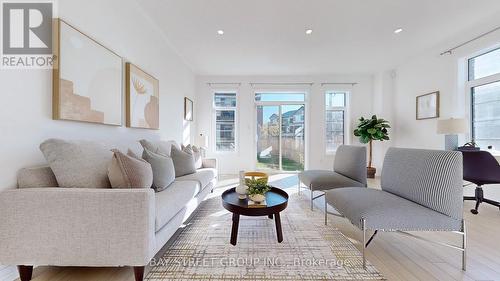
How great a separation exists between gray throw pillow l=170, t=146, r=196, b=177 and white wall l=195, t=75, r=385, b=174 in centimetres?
252

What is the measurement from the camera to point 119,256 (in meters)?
1.25

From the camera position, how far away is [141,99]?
2660mm

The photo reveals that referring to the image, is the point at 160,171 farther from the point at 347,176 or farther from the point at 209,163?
the point at 347,176

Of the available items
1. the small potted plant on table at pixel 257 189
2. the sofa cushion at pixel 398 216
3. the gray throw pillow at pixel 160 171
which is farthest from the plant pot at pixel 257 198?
the gray throw pillow at pixel 160 171

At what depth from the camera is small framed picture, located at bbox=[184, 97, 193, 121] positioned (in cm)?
439

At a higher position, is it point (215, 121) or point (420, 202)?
point (215, 121)

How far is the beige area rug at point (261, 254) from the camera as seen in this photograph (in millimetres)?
1454

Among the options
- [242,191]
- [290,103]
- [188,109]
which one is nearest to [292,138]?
[290,103]

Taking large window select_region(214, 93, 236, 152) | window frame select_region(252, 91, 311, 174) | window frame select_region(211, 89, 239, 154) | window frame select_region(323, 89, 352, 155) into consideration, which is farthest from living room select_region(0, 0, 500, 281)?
large window select_region(214, 93, 236, 152)

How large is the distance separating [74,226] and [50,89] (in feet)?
3.53

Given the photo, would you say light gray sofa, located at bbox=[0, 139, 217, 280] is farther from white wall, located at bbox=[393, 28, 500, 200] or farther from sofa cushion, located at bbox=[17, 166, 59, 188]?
white wall, located at bbox=[393, 28, 500, 200]

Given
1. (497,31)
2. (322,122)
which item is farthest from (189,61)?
(497,31)

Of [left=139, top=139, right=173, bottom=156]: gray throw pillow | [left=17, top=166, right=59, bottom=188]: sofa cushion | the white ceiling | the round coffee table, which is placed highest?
the white ceiling

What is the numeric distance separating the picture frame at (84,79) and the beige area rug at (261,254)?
1.39 m
